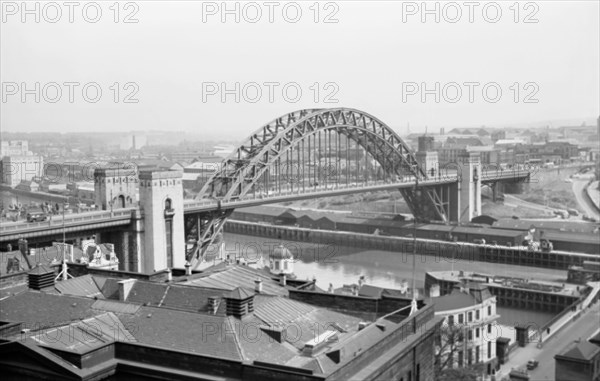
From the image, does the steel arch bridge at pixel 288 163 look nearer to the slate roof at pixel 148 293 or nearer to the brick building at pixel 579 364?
the brick building at pixel 579 364

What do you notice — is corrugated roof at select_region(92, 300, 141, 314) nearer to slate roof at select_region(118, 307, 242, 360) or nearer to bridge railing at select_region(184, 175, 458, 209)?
slate roof at select_region(118, 307, 242, 360)

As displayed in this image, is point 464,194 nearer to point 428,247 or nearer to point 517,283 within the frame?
point 428,247

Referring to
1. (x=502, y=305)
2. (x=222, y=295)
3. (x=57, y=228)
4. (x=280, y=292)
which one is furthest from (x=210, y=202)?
(x=222, y=295)

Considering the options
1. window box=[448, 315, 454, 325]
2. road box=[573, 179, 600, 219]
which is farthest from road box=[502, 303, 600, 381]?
road box=[573, 179, 600, 219]

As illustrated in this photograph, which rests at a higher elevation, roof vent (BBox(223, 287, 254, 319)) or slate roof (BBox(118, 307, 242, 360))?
roof vent (BBox(223, 287, 254, 319))

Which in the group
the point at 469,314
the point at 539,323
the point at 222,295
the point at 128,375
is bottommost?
the point at 539,323

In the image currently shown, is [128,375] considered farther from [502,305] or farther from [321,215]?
[321,215]
